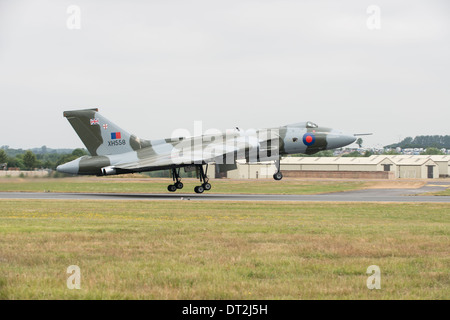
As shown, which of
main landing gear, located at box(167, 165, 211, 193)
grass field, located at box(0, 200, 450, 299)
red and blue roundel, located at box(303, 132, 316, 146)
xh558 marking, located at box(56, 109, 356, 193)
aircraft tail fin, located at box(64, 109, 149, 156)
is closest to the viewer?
grass field, located at box(0, 200, 450, 299)

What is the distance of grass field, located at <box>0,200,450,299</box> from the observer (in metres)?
10.6

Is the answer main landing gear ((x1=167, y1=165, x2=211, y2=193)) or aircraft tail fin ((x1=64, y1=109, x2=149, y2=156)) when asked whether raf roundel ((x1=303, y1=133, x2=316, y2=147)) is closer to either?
main landing gear ((x1=167, y1=165, x2=211, y2=193))

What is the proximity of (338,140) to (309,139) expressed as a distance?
2.74 metres

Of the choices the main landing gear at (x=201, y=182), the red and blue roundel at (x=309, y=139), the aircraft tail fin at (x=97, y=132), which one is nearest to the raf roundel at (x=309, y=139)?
the red and blue roundel at (x=309, y=139)

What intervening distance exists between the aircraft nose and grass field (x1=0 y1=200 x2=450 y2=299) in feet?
64.0

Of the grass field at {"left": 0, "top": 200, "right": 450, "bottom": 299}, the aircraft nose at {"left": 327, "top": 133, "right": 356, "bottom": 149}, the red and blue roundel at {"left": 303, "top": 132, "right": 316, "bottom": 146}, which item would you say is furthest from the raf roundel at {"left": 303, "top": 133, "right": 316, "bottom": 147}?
the grass field at {"left": 0, "top": 200, "right": 450, "bottom": 299}

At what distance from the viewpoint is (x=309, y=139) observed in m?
45.0

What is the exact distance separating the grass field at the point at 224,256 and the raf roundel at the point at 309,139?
18.7 meters

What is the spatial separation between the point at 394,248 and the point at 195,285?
7.43m

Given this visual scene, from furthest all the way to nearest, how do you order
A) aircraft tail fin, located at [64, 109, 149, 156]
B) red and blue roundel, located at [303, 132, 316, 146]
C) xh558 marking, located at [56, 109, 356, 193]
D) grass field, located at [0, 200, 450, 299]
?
1. red and blue roundel, located at [303, 132, 316, 146]
2. aircraft tail fin, located at [64, 109, 149, 156]
3. xh558 marking, located at [56, 109, 356, 193]
4. grass field, located at [0, 200, 450, 299]

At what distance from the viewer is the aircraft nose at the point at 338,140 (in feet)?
150

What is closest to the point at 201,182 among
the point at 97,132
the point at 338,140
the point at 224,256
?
the point at 97,132

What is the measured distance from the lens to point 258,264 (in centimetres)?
1333
